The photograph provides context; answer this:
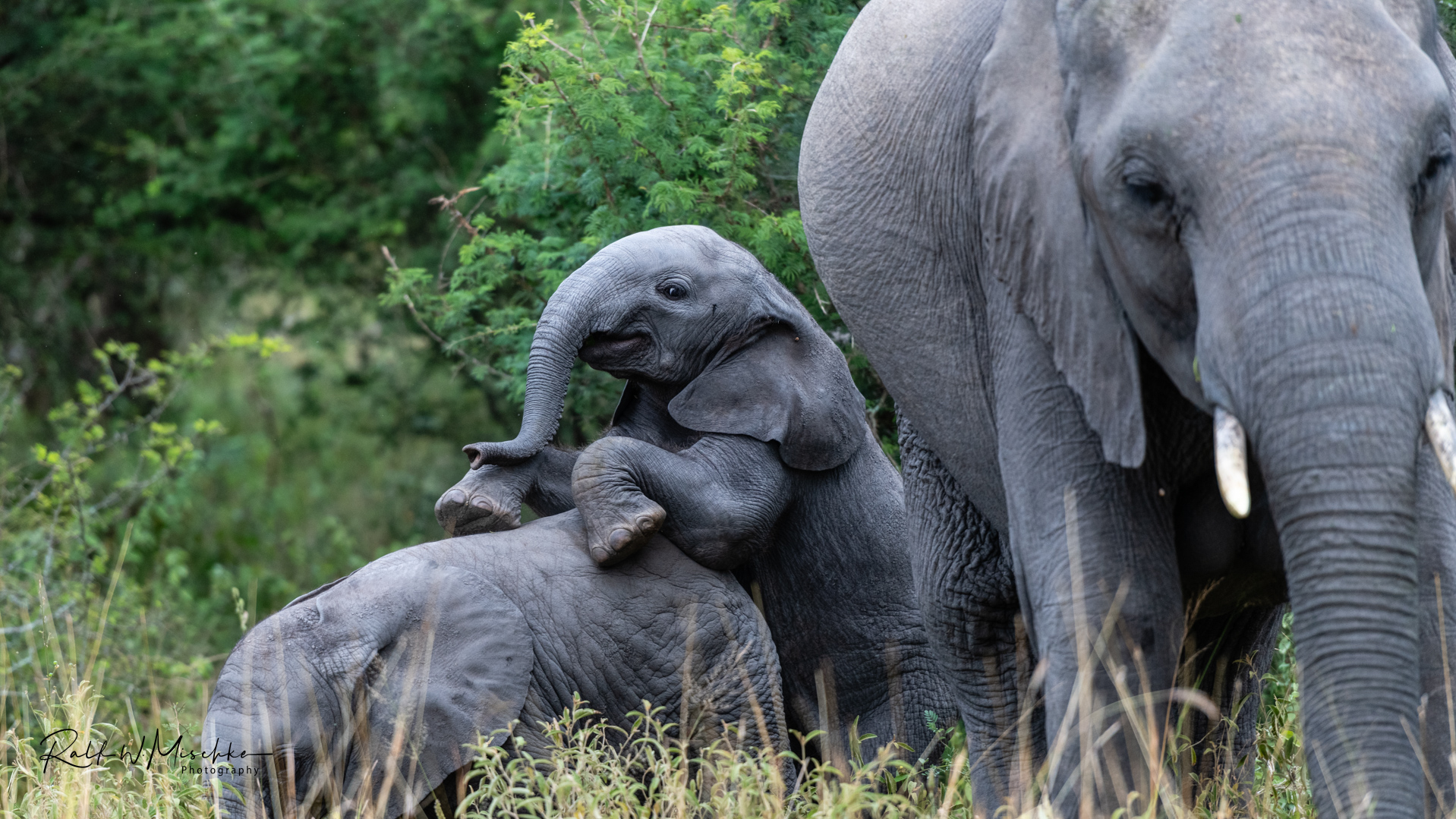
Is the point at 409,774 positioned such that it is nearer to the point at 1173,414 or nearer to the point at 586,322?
the point at 586,322

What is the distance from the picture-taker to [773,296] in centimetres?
502

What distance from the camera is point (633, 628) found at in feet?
15.3

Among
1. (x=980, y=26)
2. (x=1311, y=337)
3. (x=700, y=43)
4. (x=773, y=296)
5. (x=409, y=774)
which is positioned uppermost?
(x=980, y=26)

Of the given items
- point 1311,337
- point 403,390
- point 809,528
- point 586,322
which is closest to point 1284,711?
point 809,528

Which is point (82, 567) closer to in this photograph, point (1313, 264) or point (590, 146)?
point (590, 146)

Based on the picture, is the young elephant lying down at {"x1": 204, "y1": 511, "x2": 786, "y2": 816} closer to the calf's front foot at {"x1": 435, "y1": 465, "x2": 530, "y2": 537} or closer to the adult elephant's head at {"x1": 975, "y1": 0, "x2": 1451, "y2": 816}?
the calf's front foot at {"x1": 435, "y1": 465, "x2": 530, "y2": 537}

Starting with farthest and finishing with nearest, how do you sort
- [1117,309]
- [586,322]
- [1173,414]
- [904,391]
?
[586,322], [904,391], [1173,414], [1117,309]

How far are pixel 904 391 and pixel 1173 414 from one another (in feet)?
2.33

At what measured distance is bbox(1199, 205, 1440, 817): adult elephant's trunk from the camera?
104 inches

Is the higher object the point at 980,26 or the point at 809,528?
the point at 980,26

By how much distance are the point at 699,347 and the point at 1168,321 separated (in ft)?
7.10

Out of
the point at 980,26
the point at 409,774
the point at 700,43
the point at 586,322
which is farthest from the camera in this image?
the point at 700,43

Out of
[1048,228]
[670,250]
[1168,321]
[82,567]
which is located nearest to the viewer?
[1168,321]

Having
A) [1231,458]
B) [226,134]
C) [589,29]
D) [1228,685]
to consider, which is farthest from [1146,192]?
[226,134]
